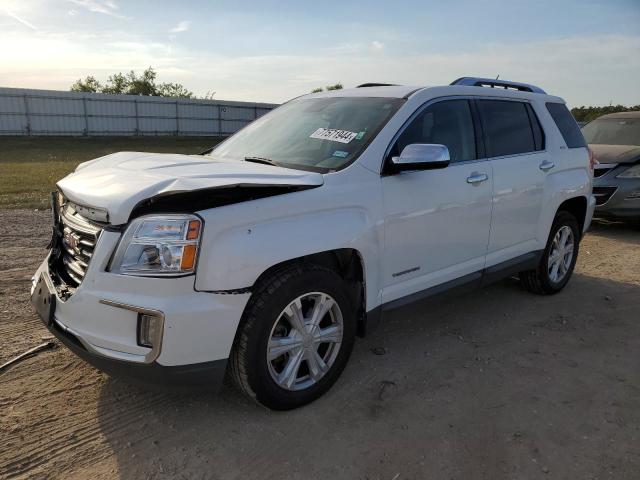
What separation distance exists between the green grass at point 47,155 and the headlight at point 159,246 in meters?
7.07

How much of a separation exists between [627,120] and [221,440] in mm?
9510

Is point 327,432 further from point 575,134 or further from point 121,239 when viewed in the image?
point 575,134

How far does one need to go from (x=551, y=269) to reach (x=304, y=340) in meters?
3.16

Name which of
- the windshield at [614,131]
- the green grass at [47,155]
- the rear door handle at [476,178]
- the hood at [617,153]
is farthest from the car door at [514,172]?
the green grass at [47,155]

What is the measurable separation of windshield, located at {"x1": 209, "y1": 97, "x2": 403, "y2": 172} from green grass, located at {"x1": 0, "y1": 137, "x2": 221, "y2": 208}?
6.02 m

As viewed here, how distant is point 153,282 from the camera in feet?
8.23

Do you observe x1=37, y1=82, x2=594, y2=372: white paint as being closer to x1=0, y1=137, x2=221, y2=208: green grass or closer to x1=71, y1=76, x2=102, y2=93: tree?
x1=0, y1=137, x2=221, y2=208: green grass

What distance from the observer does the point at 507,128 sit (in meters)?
4.47

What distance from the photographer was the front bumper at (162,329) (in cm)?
251

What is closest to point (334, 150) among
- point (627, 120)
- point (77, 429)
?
point (77, 429)

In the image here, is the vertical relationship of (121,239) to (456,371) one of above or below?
above

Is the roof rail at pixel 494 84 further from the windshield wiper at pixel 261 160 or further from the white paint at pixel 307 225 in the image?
the windshield wiper at pixel 261 160

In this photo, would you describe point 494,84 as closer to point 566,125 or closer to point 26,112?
point 566,125

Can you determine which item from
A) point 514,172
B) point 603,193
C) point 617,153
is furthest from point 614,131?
point 514,172
